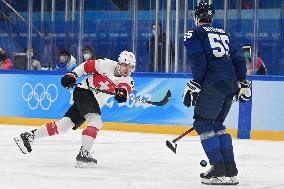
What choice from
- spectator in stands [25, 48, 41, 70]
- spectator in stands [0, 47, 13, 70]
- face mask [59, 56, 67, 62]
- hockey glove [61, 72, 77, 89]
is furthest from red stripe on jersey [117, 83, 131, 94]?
spectator in stands [0, 47, 13, 70]

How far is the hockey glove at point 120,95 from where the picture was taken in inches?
236

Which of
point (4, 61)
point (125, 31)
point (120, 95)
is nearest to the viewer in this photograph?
point (120, 95)

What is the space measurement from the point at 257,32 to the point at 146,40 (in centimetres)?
163

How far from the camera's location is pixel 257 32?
10250 mm

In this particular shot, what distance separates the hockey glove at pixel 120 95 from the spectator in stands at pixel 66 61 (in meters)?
5.17

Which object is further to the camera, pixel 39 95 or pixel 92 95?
pixel 39 95

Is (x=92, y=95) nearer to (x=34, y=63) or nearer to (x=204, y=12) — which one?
(x=204, y=12)

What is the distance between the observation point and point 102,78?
20.5 ft

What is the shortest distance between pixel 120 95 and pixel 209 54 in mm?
1253

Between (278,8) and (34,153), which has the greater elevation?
(278,8)

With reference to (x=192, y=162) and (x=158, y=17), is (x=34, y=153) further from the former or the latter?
(x=158, y=17)

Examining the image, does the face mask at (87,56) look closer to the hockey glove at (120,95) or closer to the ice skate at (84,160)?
the hockey glove at (120,95)

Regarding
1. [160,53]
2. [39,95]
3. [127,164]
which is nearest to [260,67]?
[160,53]

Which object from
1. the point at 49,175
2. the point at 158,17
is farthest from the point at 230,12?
the point at 49,175
